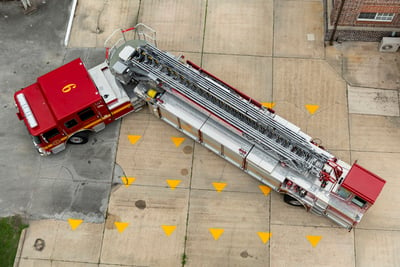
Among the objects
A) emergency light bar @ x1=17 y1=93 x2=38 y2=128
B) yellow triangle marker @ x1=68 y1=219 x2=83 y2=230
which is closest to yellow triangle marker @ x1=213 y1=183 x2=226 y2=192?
yellow triangle marker @ x1=68 y1=219 x2=83 y2=230

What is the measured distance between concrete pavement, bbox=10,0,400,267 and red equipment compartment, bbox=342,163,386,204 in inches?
121

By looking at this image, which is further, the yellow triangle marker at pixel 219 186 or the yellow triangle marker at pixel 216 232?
the yellow triangle marker at pixel 219 186

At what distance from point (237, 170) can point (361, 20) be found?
9.03m

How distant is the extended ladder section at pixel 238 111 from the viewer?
1511 cm

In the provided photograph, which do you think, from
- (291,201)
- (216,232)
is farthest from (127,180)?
(291,201)

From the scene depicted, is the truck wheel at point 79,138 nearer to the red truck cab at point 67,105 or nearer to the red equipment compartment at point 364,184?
the red truck cab at point 67,105

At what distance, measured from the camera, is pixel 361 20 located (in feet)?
61.8

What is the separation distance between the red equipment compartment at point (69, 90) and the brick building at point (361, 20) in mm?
11263

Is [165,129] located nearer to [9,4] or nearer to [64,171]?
[64,171]

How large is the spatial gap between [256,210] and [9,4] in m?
16.4

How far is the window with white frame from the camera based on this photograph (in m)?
18.5

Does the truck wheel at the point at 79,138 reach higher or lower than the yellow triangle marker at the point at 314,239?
higher

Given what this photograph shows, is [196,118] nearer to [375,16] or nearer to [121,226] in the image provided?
[121,226]

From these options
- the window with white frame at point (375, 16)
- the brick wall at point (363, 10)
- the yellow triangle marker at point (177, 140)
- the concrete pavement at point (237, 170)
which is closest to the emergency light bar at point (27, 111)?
the concrete pavement at point (237, 170)
